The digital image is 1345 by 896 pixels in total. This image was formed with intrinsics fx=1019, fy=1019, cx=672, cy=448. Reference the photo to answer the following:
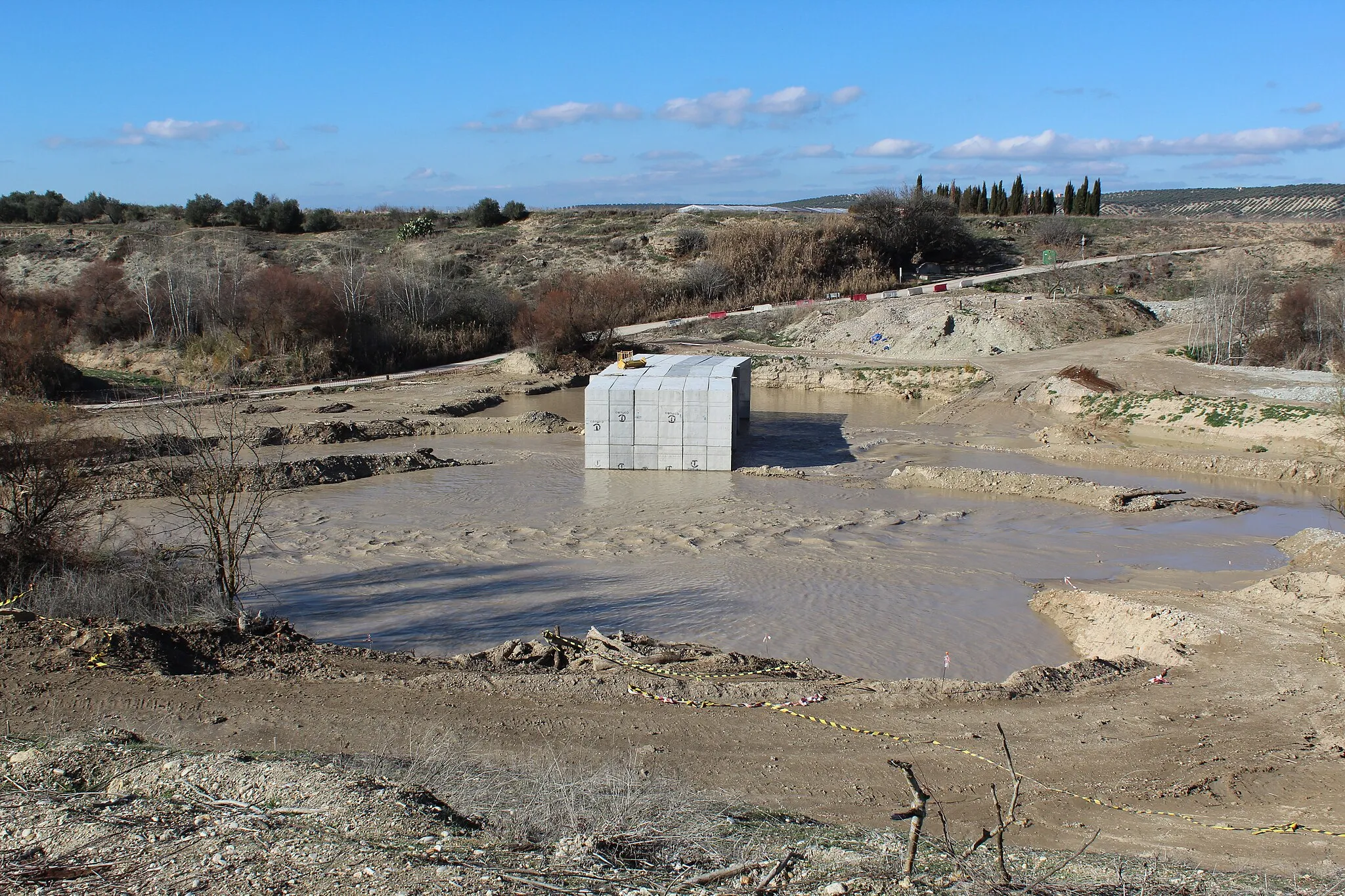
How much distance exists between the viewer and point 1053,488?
20391 mm

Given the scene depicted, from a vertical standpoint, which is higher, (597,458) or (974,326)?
(974,326)

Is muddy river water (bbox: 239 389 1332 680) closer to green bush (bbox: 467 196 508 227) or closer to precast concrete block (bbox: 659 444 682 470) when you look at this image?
precast concrete block (bbox: 659 444 682 470)

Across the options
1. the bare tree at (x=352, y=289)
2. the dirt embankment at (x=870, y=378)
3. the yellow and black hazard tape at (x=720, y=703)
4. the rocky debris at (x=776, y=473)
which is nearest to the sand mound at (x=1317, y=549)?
the rocky debris at (x=776, y=473)

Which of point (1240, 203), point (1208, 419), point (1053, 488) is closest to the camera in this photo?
point (1053, 488)

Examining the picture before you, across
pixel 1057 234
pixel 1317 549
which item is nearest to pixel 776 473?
pixel 1317 549

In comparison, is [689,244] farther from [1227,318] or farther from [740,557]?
[740,557]

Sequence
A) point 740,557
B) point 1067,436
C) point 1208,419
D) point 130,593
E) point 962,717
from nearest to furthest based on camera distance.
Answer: point 962,717, point 130,593, point 740,557, point 1208,419, point 1067,436

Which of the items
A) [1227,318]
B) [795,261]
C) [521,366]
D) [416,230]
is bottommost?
[521,366]

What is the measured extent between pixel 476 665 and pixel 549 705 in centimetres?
155

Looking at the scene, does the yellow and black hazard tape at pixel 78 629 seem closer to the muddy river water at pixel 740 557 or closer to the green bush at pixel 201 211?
the muddy river water at pixel 740 557

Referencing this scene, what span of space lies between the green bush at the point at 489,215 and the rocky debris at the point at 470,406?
126 feet

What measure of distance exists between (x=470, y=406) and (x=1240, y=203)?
11110 centimetres

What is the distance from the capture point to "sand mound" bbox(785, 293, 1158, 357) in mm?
38125

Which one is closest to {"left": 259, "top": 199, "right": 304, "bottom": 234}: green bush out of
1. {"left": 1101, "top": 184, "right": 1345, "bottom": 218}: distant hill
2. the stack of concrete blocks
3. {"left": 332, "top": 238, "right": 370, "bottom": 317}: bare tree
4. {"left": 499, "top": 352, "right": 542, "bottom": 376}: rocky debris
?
{"left": 332, "top": 238, "right": 370, "bottom": 317}: bare tree
